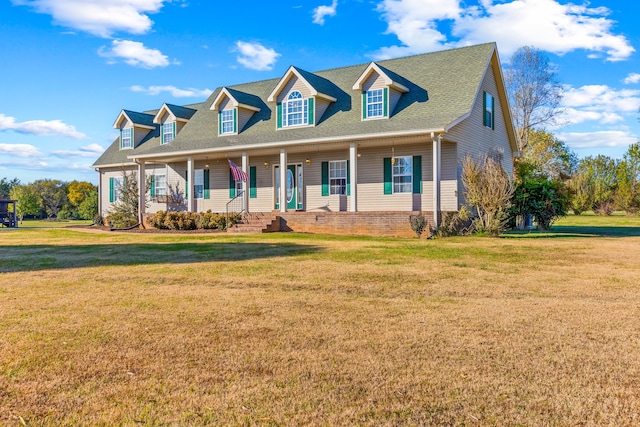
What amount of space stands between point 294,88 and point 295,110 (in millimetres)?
924

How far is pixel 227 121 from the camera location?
24.1 meters

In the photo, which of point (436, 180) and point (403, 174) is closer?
point (436, 180)

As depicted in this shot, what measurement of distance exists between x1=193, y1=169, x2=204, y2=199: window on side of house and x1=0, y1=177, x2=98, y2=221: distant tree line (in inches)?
826

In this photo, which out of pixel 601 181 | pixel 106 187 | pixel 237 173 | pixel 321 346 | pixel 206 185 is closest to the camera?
pixel 321 346

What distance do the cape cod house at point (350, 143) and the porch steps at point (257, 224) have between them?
177mm

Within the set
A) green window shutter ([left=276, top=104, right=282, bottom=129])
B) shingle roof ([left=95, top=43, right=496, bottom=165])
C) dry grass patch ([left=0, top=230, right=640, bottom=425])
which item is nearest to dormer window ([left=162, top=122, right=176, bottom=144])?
shingle roof ([left=95, top=43, right=496, bottom=165])

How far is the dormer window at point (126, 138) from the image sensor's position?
96.4 feet

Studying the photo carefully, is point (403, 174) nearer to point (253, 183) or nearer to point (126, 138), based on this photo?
point (253, 183)

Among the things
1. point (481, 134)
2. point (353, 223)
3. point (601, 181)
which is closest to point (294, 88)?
point (353, 223)

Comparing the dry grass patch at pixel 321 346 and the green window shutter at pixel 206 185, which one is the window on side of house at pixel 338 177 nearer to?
the green window shutter at pixel 206 185

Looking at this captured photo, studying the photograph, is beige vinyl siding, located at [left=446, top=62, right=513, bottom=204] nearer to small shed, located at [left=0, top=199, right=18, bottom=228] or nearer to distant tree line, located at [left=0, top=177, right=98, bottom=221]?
small shed, located at [left=0, top=199, right=18, bottom=228]

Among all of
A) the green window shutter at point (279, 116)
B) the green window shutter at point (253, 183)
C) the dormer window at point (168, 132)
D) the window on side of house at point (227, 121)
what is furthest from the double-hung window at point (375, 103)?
the dormer window at point (168, 132)

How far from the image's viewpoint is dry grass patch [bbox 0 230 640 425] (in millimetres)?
3371

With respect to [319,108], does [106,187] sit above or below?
below
